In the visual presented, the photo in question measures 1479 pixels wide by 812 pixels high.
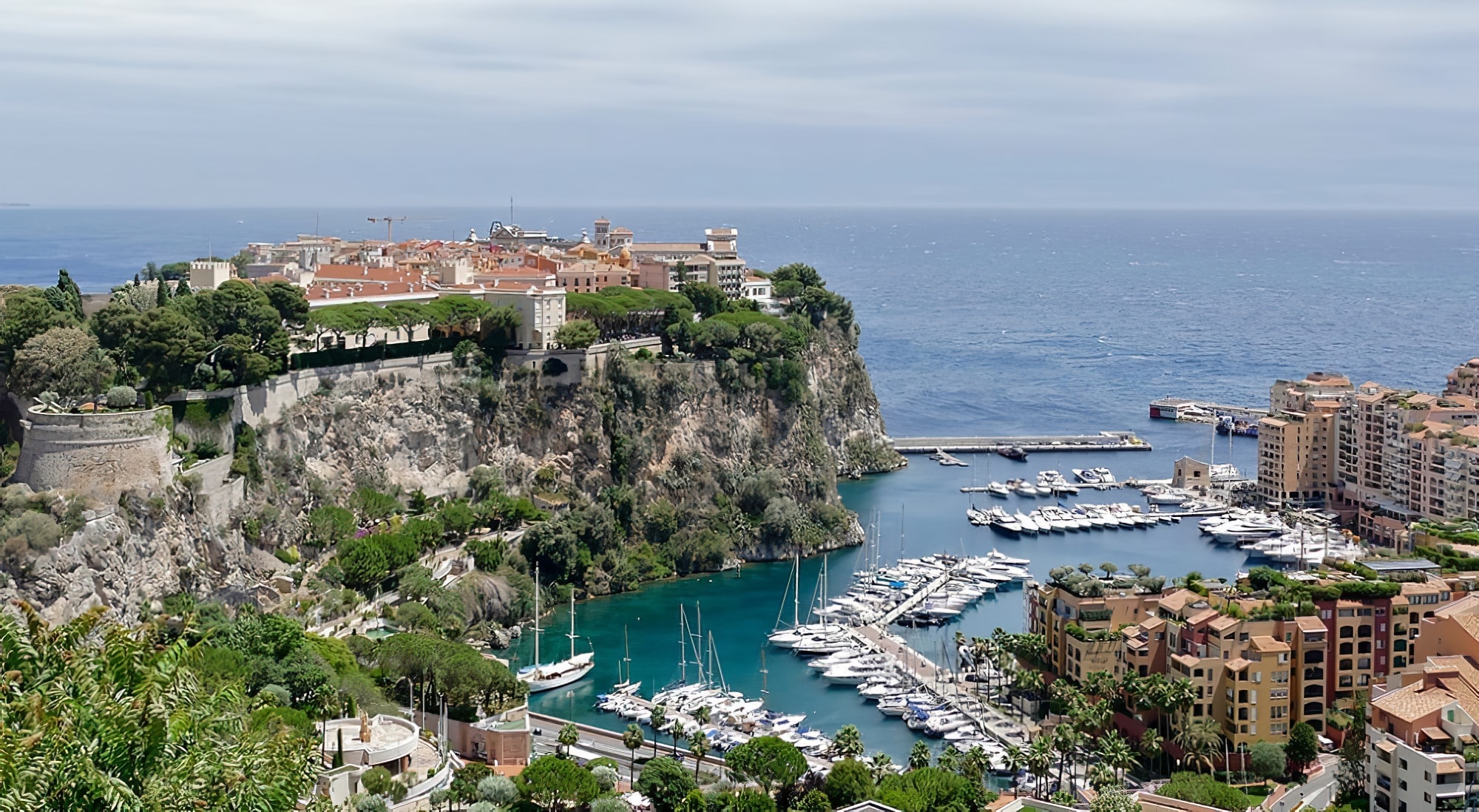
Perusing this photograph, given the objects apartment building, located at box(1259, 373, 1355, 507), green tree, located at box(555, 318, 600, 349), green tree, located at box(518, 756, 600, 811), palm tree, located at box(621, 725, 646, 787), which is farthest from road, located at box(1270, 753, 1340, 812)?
apartment building, located at box(1259, 373, 1355, 507)

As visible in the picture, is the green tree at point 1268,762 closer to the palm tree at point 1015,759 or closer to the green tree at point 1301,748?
the green tree at point 1301,748

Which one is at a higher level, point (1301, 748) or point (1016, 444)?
point (1016, 444)

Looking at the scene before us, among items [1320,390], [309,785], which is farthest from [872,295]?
[309,785]

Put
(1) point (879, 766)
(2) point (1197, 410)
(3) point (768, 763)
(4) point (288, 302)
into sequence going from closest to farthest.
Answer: (3) point (768, 763) < (1) point (879, 766) < (4) point (288, 302) < (2) point (1197, 410)

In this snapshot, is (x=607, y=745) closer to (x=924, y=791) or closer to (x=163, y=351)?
(x=924, y=791)

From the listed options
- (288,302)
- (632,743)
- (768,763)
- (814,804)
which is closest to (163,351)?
(288,302)

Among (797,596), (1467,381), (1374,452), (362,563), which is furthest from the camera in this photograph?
(1467,381)

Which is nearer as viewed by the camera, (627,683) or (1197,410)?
(627,683)
